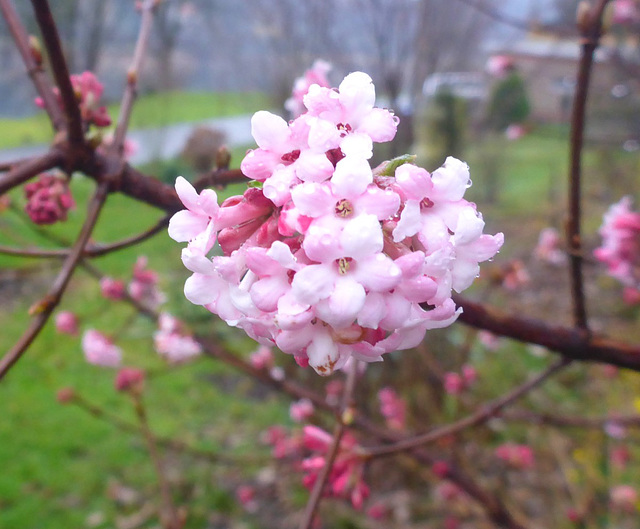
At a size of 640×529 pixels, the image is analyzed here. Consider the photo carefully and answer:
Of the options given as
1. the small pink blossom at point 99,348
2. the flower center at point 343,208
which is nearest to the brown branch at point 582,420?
the flower center at point 343,208

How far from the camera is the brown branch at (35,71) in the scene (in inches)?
37.0

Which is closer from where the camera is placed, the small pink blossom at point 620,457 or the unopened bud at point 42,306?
the unopened bud at point 42,306

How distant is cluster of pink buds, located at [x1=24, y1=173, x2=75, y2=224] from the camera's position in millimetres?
938

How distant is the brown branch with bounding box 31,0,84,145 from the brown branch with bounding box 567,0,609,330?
0.83m

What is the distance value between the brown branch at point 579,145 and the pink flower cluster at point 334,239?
1.70ft

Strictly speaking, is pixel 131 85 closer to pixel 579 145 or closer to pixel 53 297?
pixel 53 297

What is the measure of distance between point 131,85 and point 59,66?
409 millimetres

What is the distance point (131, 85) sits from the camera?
1166mm

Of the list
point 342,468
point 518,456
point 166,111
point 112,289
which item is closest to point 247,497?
point 518,456

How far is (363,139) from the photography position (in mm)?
560

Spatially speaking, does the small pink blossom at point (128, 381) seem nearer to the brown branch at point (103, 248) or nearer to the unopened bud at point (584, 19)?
the brown branch at point (103, 248)

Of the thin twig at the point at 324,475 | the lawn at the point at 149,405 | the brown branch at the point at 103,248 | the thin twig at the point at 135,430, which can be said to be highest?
the brown branch at the point at 103,248

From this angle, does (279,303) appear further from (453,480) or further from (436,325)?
(453,480)

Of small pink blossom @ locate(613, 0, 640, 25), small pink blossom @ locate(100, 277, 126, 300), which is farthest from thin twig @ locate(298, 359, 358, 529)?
small pink blossom @ locate(613, 0, 640, 25)
